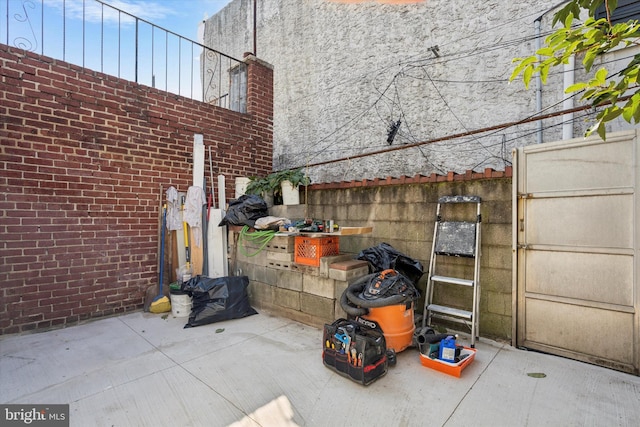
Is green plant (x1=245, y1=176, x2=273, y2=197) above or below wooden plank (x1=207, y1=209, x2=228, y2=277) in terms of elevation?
above

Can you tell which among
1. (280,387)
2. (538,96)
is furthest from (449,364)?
(538,96)

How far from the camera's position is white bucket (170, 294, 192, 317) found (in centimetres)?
432

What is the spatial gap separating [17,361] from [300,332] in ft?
9.05

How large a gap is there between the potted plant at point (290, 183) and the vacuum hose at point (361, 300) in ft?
6.57

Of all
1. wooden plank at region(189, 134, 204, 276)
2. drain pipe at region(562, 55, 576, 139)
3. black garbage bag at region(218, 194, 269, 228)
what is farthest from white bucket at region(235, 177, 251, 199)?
drain pipe at region(562, 55, 576, 139)

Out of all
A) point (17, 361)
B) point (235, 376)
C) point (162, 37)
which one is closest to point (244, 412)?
point (235, 376)

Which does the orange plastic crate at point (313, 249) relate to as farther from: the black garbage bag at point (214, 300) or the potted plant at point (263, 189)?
the potted plant at point (263, 189)

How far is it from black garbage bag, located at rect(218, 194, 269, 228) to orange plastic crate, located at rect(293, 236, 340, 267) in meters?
0.91

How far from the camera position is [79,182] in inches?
160

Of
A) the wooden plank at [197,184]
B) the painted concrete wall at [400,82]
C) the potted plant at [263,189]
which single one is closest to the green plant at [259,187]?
the potted plant at [263,189]

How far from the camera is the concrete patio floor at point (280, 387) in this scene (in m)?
2.22

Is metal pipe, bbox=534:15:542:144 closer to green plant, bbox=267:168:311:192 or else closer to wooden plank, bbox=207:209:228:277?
green plant, bbox=267:168:311:192

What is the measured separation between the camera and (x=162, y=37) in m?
5.15

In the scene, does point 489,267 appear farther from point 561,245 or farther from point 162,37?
point 162,37
